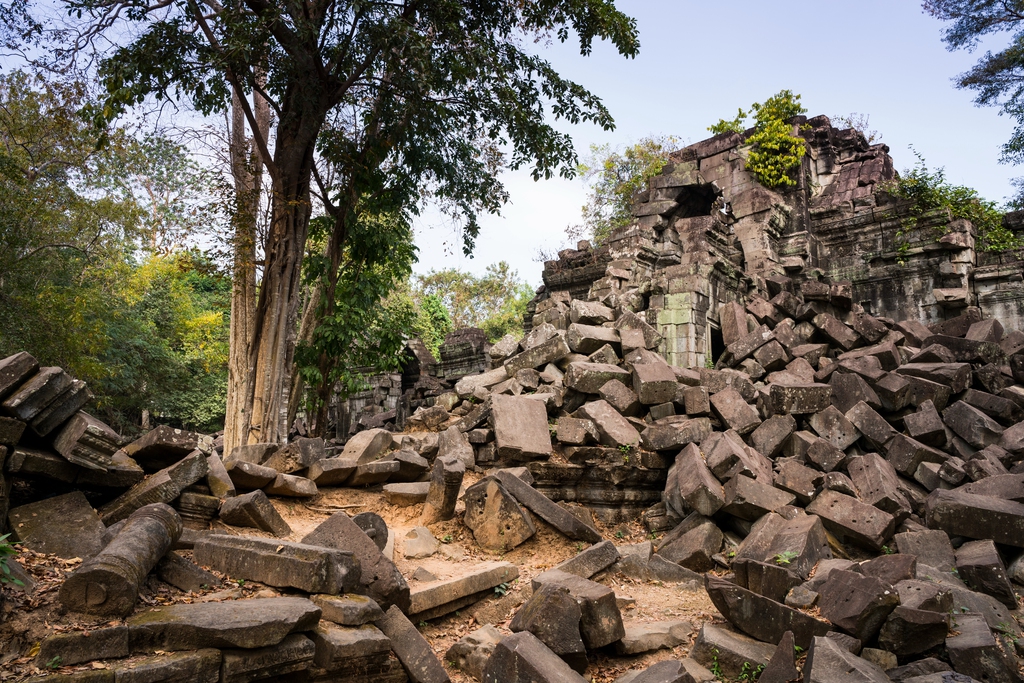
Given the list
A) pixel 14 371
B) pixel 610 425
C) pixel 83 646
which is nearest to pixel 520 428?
pixel 610 425

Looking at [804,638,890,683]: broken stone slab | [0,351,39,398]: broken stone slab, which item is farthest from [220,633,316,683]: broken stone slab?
[804,638,890,683]: broken stone slab

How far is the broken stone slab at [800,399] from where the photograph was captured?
6.98 metres

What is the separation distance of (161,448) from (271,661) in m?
2.19

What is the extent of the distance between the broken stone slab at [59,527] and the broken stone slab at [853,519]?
5346 millimetres

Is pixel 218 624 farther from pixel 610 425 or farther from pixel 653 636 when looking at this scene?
pixel 610 425

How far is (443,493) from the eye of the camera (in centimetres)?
593

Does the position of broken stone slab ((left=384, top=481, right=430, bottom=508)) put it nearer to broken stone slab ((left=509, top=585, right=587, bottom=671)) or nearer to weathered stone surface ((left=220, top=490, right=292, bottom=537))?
weathered stone surface ((left=220, top=490, right=292, bottom=537))

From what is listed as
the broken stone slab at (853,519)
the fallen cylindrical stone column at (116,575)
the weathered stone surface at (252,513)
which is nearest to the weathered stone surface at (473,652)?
the weathered stone surface at (252,513)

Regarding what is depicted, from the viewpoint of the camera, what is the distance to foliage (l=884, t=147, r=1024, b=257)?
11562 mm

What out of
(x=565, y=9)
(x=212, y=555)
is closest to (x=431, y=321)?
(x=565, y=9)

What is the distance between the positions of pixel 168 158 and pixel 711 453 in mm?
8585

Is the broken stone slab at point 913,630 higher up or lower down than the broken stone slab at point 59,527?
lower down

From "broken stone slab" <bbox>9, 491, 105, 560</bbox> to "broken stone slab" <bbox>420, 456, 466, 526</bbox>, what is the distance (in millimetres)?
2742

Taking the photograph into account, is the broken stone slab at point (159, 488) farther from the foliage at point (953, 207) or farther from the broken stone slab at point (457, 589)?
the foliage at point (953, 207)
